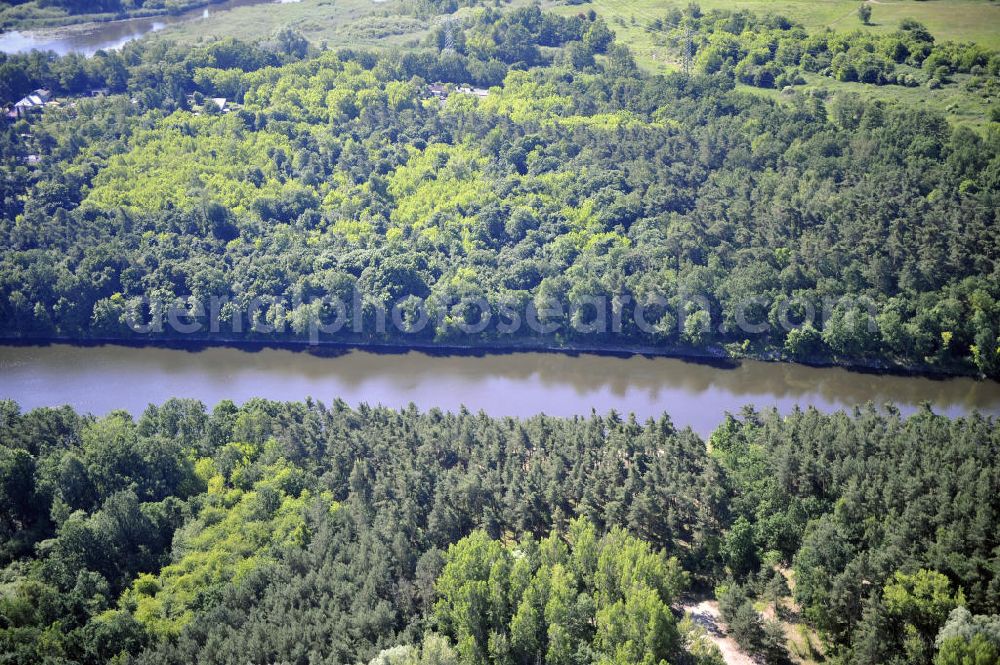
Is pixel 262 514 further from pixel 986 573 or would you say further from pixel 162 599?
pixel 986 573

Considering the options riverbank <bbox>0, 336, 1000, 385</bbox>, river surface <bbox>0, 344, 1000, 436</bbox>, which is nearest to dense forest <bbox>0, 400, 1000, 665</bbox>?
river surface <bbox>0, 344, 1000, 436</bbox>

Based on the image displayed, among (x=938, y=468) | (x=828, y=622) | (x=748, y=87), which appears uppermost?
(x=748, y=87)

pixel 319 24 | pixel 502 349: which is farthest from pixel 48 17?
pixel 502 349

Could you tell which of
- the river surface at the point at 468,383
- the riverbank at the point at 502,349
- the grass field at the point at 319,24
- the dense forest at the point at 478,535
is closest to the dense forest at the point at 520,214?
the riverbank at the point at 502,349

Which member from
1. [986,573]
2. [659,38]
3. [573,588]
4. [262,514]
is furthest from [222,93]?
[986,573]

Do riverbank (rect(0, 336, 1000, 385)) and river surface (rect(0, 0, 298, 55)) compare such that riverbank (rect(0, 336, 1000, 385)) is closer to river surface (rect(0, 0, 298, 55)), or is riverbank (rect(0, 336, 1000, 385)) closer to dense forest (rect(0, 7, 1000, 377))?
dense forest (rect(0, 7, 1000, 377))

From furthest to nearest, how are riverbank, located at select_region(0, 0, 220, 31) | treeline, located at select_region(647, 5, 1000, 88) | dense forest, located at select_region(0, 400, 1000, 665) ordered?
riverbank, located at select_region(0, 0, 220, 31)
treeline, located at select_region(647, 5, 1000, 88)
dense forest, located at select_region(0, 400, 1000, 665)
